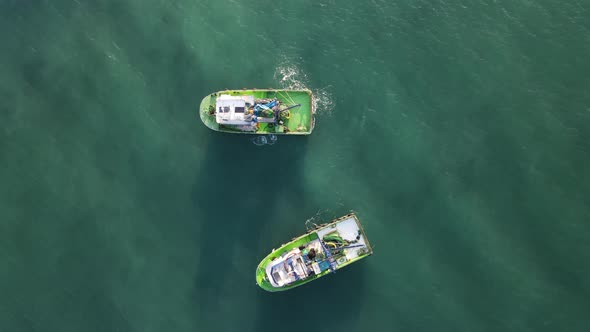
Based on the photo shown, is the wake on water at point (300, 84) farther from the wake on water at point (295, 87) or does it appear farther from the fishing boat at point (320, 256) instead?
the fishing boat at point (320, 256)

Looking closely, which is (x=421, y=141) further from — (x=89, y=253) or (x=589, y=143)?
(x=89, y=253)

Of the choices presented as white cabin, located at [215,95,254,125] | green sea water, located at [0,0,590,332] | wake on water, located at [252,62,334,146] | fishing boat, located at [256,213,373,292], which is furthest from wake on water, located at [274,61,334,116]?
fishing boat, located at [256,213,373,292]

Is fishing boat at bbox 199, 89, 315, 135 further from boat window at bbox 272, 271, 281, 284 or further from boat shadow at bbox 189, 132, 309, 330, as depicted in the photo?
boat window at bbox 272, 271, 281, 284

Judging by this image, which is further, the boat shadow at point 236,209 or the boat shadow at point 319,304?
the boat shadow at point 236,209

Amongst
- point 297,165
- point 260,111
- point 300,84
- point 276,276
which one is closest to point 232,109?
point 260,111

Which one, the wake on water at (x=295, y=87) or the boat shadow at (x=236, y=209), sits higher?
the wake on water at (x=295, y=87)

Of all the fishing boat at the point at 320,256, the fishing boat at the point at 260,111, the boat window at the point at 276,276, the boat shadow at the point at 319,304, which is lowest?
the boat shadow at the point at 319,304

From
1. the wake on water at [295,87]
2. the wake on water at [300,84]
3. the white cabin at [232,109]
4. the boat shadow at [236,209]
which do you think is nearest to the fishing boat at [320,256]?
the boat shadow at [236,209]
